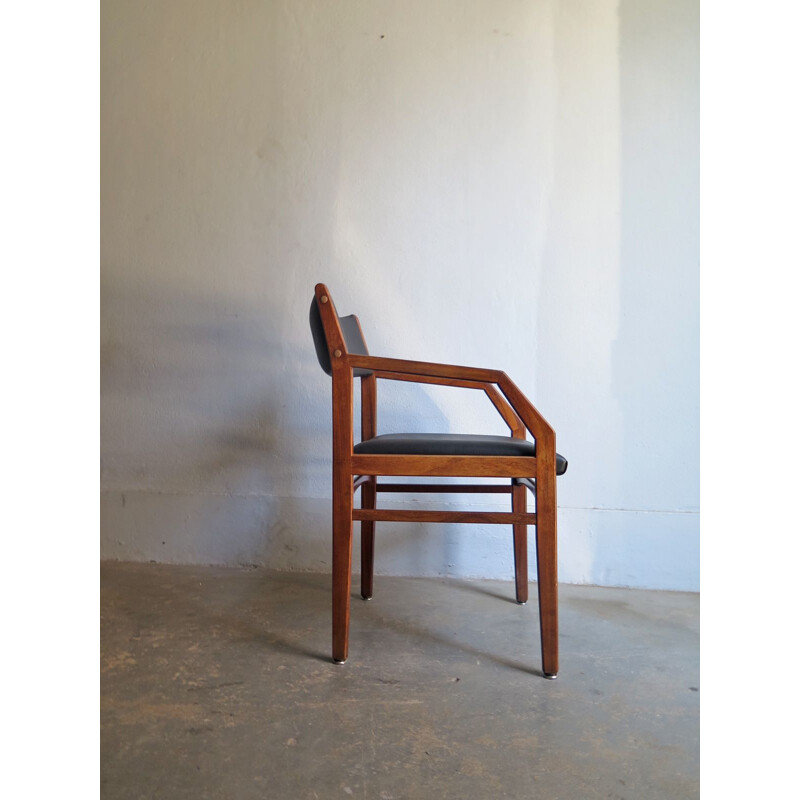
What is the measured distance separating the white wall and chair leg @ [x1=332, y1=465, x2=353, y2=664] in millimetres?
733

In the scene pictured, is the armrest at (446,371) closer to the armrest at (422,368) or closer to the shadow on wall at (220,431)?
the armrest at (422,368)

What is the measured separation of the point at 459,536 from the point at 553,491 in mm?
809

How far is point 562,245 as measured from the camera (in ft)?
7.03

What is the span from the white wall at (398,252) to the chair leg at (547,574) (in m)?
0.75

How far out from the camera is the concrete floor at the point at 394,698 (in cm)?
98

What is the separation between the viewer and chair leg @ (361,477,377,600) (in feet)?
A: 6.20

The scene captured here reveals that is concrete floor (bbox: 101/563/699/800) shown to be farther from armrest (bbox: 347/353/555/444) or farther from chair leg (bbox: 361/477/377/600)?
armrest (bbox: 347/353/555/444)

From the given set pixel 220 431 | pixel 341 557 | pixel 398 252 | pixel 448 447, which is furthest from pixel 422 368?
pixel 220 431

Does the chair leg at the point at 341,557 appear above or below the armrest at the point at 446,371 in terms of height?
below

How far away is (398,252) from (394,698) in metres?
1.45

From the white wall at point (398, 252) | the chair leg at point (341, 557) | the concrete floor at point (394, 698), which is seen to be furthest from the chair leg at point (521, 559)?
the chair leg at point (341, 557)

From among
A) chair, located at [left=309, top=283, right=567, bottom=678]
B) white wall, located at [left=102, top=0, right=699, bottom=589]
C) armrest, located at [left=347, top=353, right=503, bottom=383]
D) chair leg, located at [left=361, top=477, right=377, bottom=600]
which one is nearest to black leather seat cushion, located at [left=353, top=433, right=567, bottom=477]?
chair, located at [left=309, top=283, right=567, bottom=678]

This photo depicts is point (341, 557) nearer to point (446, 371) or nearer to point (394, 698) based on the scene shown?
point (394, 698)
